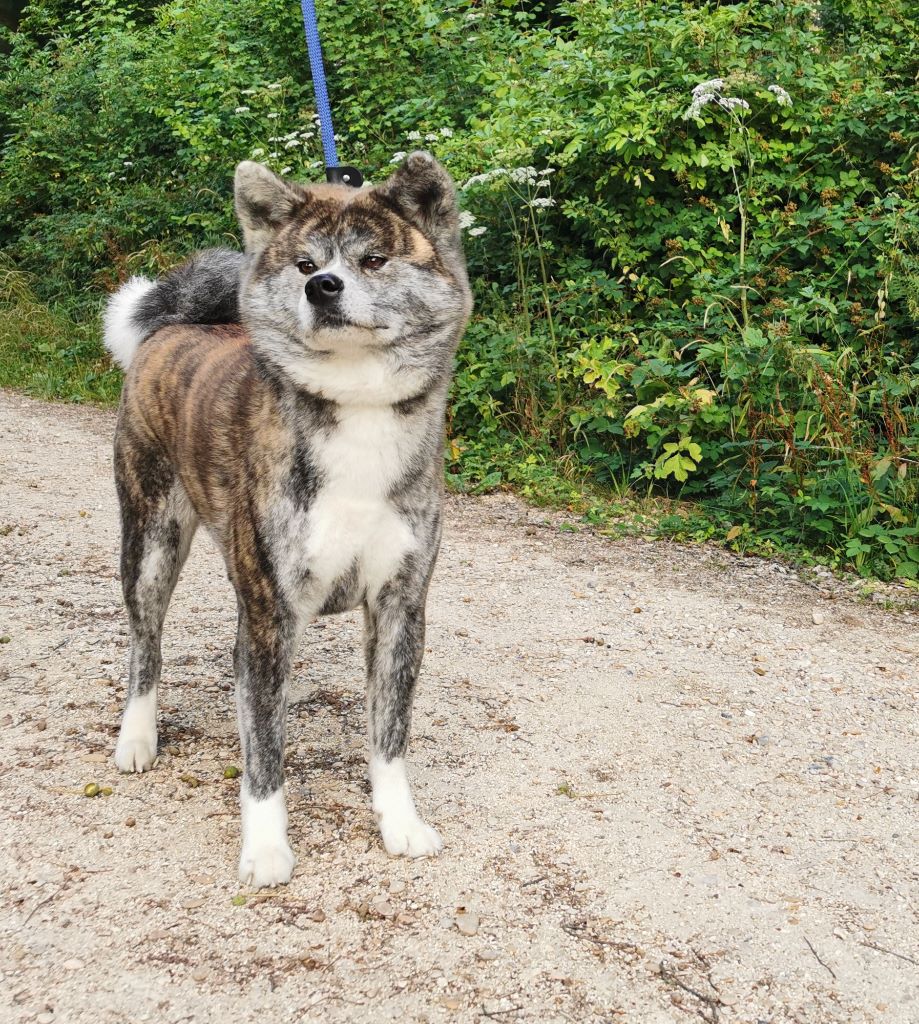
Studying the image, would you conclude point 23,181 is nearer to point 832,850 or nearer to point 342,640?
point 342,640

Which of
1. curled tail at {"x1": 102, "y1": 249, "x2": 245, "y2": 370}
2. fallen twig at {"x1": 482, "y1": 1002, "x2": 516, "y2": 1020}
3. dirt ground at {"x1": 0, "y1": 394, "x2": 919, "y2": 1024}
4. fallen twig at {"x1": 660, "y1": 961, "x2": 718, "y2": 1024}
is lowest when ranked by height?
dirt ground at {"x1": 0, "y1": 394, "x2": 919, "y2": 1024}

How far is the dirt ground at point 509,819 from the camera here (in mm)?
2547

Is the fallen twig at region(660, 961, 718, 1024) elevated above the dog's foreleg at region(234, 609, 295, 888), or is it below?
below

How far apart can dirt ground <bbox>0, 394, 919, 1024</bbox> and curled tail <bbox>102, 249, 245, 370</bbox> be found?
127 cm

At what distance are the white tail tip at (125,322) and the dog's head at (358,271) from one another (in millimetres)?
1131

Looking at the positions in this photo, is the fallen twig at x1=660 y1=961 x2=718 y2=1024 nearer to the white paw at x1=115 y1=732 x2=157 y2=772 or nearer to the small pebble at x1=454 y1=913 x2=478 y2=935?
the small pebble at x1=454 y1=913 x2=478 y2=935

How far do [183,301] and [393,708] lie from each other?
1666mm

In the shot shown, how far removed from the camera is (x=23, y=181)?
43.4 ft

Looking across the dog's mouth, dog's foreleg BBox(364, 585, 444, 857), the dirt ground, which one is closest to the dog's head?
the dog's mouth

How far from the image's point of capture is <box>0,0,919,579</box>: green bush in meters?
5.88

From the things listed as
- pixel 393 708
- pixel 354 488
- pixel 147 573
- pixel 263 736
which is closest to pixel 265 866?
pixel 263 736

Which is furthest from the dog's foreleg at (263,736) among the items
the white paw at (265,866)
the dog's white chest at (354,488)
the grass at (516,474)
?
the grass at (516,474)

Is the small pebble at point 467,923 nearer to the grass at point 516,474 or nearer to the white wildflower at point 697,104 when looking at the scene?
the grass at point 516,474

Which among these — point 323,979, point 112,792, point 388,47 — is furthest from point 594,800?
point 388,47
